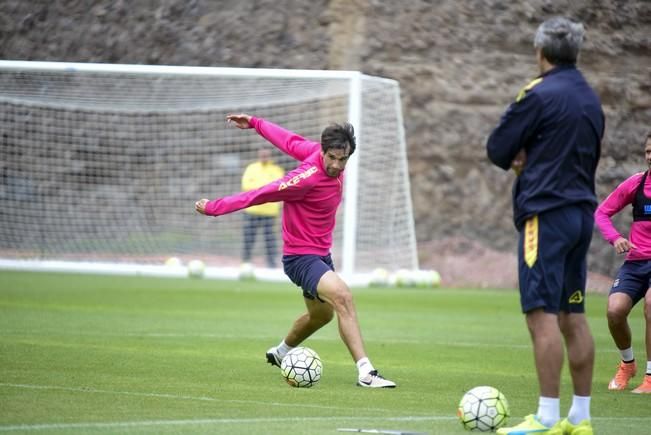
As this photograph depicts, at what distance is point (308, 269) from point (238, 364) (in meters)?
1.38

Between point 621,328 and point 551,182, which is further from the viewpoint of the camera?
point 621,328

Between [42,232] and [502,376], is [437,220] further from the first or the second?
[502,376]

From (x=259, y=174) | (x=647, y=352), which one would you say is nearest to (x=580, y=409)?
(x=647, y=352)

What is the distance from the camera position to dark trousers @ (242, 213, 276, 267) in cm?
2461

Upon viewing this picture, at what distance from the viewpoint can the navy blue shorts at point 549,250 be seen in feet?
21.9

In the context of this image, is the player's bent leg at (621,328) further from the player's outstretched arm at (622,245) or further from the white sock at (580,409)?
the white sock at (580,409)

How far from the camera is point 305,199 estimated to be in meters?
9.84

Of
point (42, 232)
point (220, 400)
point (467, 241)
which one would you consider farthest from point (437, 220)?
point (220, 400)

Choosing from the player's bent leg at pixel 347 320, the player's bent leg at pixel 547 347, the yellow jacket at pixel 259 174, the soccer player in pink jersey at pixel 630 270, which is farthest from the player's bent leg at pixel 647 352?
the yellow jacket at pixel 259 174

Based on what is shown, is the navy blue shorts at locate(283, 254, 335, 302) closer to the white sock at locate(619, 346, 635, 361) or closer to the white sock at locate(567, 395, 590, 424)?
the white sock at locate(619, 346, 635, 361)

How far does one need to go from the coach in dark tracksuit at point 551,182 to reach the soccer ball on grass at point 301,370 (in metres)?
2.62

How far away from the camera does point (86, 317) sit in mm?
14789

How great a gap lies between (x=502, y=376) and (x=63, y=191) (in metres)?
17.5

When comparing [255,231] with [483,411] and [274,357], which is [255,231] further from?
[483,411]
